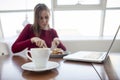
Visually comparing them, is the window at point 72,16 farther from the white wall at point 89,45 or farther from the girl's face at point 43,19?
the girl's face at point 43,19

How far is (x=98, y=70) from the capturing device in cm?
99

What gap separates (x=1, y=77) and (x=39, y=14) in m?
1.39

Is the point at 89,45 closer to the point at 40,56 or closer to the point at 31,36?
the point at 31,36

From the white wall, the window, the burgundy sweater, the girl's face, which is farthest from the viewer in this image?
the window

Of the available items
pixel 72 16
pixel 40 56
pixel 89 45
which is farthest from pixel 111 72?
pixel 72 16

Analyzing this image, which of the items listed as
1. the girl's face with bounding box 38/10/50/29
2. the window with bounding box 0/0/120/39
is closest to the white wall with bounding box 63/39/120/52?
the window with bounding box 0/0/120/39

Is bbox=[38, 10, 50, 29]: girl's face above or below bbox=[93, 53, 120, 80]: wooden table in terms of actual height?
above

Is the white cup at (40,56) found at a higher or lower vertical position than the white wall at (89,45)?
higher

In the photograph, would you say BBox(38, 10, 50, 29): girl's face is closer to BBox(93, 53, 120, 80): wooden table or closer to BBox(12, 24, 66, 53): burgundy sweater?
BBox(12, 24, 66, 53): burgundy sweater

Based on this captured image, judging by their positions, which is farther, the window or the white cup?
the window

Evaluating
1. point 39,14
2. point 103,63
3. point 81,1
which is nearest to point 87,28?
point 81,1

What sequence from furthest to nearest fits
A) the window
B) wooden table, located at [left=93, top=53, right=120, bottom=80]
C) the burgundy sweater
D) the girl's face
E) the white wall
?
the window
the white wall
the girl's face
the burgundy sweater
wooden table, located at [left=93, top=53, right=120, bottom=80]

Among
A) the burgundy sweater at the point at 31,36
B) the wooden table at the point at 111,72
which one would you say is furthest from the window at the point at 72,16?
the wooden table at the point at 111,72

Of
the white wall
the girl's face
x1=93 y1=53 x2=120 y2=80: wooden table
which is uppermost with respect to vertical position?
the girl's face
